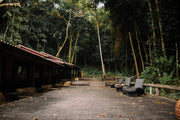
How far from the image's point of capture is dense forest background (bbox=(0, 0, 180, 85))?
824 cm

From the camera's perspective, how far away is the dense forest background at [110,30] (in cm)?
824

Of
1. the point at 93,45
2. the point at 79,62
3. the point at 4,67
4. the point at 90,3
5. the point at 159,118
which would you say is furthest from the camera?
the point at 79,62

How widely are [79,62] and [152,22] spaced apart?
919 inches

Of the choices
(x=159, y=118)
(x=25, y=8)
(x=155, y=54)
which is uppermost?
(x=25, y=8)

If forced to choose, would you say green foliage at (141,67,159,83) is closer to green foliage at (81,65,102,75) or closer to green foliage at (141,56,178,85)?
green foliage at (141,56,178,85)

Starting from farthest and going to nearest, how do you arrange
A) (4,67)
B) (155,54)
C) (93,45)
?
(93,45) → (155,54) → (4,67)

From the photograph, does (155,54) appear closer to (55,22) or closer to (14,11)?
(14,11)

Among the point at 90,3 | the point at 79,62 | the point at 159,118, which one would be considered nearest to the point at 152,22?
the point at 159,118

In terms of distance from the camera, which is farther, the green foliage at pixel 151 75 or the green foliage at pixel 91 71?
the green foliage at pixel 91 71

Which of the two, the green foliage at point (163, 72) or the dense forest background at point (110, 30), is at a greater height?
the dense forest background at point (110, 30)

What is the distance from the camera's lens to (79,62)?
30812 millimetres

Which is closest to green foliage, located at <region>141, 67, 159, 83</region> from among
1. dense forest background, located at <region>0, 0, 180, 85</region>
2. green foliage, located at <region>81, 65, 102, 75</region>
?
dense forest background, located at <region>0, 0, 180, 85</region>

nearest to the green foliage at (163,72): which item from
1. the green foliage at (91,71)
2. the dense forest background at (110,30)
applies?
the dense forest background at (110,30)

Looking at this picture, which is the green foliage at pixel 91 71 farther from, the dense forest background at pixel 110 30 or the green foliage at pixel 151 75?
the green foliage at pixel 151 75
